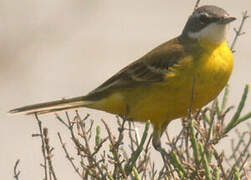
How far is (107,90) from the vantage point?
4.97 metres

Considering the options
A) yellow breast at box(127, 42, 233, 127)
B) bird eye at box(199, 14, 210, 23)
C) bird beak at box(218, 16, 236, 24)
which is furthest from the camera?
bird eye at box(199, 14, 210, 23)

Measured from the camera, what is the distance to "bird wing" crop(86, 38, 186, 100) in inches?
190


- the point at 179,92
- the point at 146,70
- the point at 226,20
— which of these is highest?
the point at 226,20

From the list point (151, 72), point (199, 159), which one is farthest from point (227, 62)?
point (199, 159)

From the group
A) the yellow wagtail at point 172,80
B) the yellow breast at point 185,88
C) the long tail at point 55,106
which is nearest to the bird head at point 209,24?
the yellow wagtail at point 172,80

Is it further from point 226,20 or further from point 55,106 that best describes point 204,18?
point 55,106

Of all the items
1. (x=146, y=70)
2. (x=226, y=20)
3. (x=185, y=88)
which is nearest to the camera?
(x=185, y=88)

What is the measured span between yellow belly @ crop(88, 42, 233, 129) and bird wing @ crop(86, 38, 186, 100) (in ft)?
0.27

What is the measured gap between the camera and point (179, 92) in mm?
4465

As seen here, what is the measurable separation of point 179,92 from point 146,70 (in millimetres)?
557

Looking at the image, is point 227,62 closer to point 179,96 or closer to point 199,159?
point 179,96

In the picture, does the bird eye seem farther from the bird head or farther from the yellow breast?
the yellow breast

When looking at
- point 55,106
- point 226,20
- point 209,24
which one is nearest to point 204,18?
point 209,24

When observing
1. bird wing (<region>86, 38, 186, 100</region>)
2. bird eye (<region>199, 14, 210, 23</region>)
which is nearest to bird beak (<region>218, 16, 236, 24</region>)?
bird eye (<region>199, 14, 210, 23</region>)
